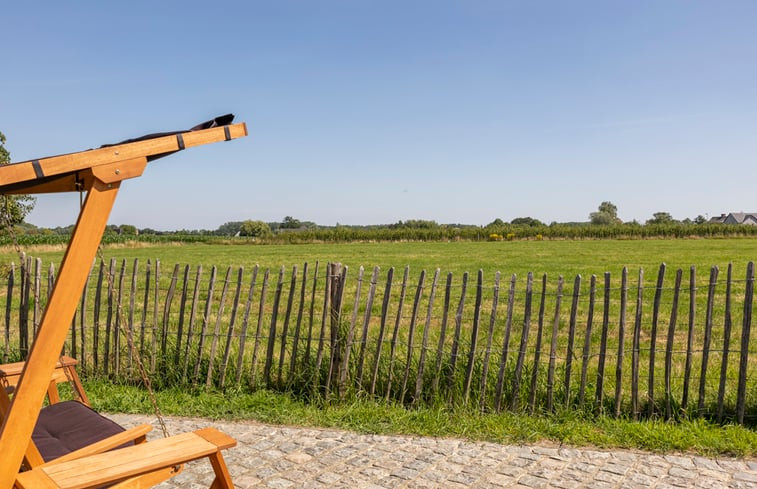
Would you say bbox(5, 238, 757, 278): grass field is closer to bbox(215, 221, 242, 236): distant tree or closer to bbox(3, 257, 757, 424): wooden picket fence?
bbox(3, 257, 757, 424): wooden picket fence

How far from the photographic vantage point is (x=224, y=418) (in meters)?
5.48

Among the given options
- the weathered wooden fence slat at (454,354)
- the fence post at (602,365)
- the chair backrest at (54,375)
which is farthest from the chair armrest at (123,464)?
the fence post at (602,365)

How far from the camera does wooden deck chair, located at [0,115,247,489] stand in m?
2.32

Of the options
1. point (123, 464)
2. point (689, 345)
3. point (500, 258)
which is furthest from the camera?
point (500, 258)

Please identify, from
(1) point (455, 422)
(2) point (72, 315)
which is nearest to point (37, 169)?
(2) point (72, 315)

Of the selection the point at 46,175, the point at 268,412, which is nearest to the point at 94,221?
the point at 46,175

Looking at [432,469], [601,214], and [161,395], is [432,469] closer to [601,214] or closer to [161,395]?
[161,395]

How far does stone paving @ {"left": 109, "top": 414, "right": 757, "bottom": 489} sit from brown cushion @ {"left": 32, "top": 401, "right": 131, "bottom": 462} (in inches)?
25.8

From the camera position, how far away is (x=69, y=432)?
3.60 metres

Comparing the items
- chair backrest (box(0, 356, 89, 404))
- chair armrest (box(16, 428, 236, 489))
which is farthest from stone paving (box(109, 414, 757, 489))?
chair armrest (box(16, 428, 236, 489))

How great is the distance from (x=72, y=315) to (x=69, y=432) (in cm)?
160

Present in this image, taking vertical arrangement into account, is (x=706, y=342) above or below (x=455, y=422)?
above

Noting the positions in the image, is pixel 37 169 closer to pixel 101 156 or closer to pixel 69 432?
pixel 101 156

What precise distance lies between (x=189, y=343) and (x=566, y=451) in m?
3.77
